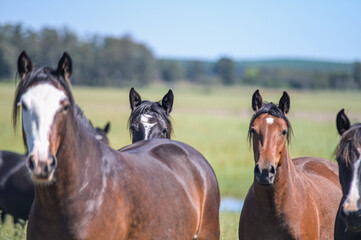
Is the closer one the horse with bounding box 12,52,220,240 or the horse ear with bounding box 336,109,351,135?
the horse with bounding box 12,52,220,240

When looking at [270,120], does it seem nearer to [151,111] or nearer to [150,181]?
[150,181]

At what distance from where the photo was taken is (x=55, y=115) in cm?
332

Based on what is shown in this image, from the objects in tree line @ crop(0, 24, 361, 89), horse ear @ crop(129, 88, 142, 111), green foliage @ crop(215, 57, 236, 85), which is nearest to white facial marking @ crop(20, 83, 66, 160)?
horse ear @ crop(129, 88, 142, 111)

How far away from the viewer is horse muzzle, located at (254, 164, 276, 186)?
495 centimetres

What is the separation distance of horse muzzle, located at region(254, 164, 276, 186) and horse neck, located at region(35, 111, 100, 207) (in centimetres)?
194

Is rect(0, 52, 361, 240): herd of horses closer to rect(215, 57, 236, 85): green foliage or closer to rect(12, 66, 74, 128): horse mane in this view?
rect(12, 66, 74, 128): horse mane

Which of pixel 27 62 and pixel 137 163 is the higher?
pixel 27 62

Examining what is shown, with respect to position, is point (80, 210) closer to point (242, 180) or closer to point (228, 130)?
point (242, 180)

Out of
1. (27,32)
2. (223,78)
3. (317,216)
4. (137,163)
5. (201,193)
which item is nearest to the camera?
(137,163)

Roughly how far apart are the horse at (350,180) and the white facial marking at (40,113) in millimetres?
2224

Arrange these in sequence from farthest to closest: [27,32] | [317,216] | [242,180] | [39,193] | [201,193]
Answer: [27,32] < [242,180] < [317,216] < [201,193] < [39,193]

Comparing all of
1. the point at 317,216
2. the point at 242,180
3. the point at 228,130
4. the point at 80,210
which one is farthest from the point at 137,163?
the point at 228,130

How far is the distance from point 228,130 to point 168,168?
30721 mm

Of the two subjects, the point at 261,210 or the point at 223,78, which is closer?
the point at 261,210
